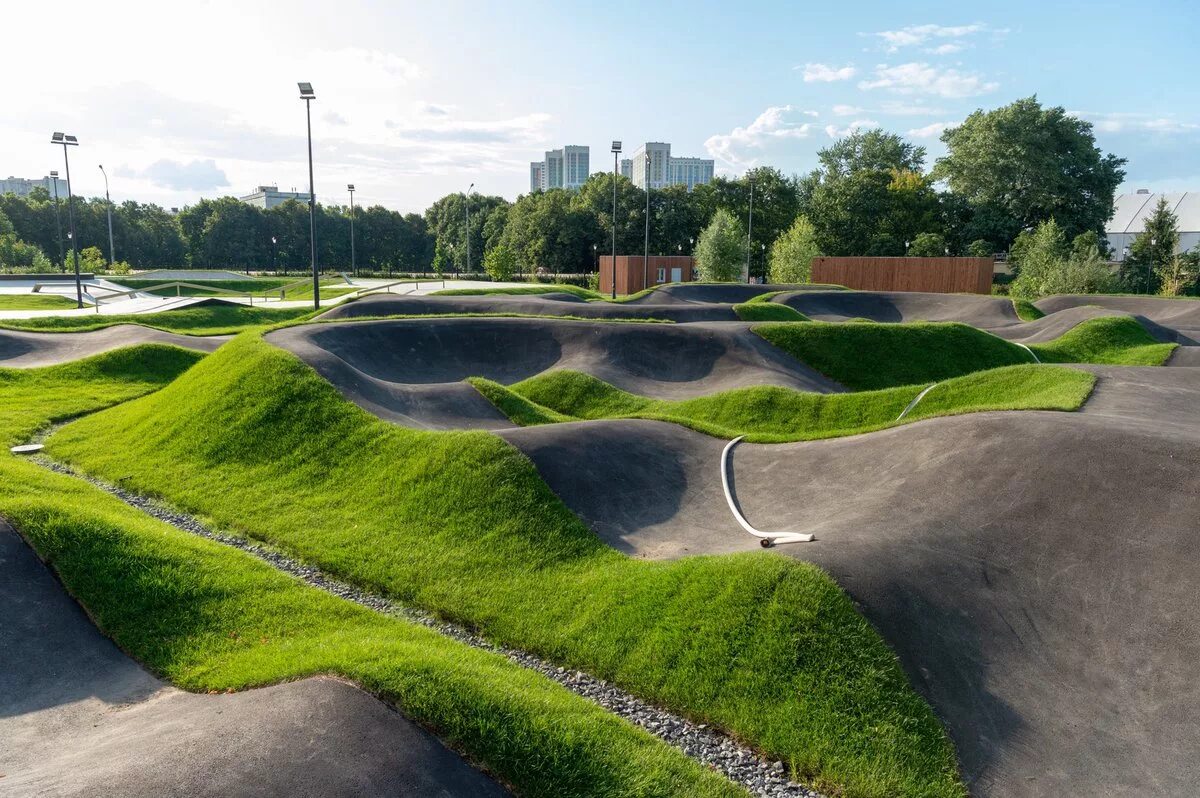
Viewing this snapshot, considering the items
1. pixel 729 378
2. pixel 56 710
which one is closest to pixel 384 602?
pixel 56 710

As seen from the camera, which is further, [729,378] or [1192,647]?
[729,378]

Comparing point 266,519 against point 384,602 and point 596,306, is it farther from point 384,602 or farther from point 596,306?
point 596,306

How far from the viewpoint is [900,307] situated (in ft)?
148

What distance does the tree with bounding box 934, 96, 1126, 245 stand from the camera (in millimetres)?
68750

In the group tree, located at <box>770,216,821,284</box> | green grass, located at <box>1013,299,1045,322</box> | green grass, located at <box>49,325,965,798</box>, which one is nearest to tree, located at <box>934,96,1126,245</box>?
tree, located at <box>770,216,821,284</box>

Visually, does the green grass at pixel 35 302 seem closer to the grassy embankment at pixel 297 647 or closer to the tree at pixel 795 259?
the grassy embankment at pixel 297 647

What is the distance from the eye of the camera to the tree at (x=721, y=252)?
61.4 meters

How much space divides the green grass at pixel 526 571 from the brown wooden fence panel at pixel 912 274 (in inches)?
1862

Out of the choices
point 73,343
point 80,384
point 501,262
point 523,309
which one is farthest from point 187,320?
point 501,262

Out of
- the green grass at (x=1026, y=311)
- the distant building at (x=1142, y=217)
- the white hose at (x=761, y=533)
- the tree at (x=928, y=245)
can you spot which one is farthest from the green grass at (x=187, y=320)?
the distant building at (x=1142, y=217)

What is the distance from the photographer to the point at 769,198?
282ft

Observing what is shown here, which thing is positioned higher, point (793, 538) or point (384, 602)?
point (793, 538)

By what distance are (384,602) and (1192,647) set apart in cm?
994

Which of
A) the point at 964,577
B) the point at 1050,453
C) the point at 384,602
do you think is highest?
the point at 1050,453
